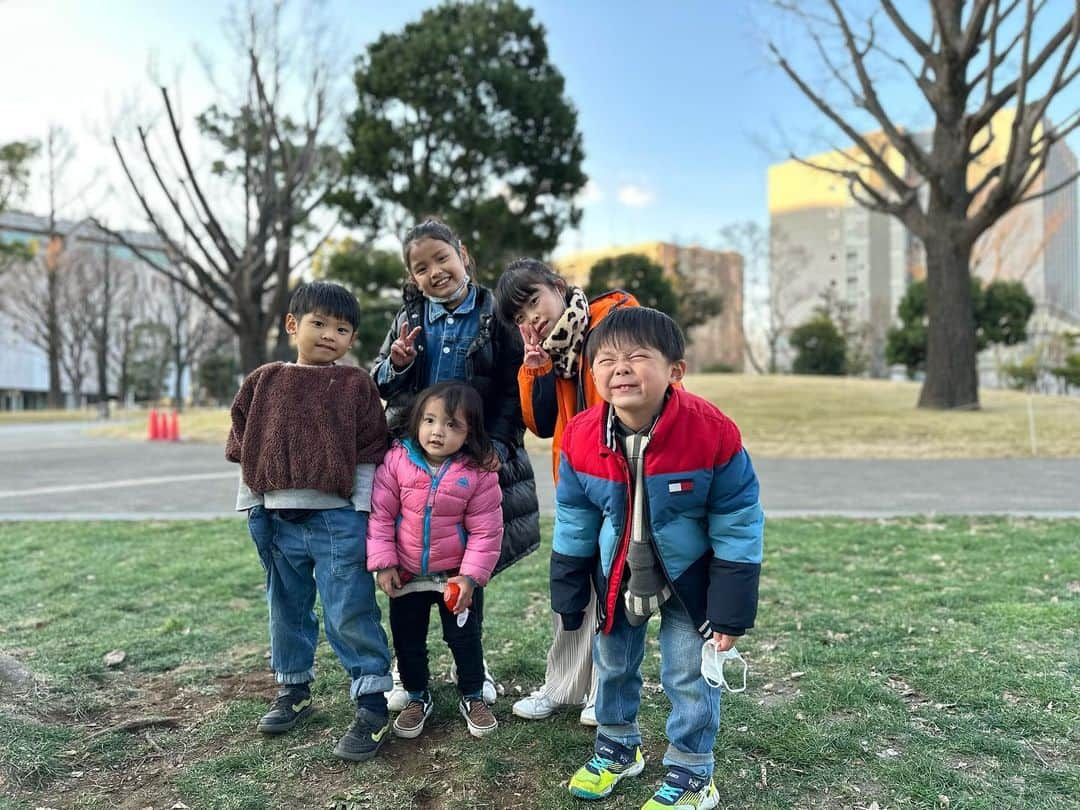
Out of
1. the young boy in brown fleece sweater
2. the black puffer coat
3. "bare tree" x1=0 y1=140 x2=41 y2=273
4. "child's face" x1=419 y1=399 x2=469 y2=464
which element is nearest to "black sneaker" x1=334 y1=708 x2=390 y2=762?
the young boy in brown fleece sweater

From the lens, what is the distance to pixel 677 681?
210 cm

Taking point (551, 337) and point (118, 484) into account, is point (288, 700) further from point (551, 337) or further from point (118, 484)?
point (118, 484)

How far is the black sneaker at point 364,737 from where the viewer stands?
2361 millimetres

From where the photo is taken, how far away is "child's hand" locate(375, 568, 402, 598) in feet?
7.82

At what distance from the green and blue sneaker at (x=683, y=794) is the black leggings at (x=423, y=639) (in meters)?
0.76

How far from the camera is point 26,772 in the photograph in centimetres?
224

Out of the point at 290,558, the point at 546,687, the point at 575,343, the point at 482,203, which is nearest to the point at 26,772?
the point at 290,558

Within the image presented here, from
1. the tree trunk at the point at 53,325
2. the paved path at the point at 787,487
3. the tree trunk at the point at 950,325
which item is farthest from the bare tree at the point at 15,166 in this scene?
the tree trunk at the point at 950,325

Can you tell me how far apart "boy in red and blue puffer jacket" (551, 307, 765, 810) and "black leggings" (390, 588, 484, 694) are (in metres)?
0.48

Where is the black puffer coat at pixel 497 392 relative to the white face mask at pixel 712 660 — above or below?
above

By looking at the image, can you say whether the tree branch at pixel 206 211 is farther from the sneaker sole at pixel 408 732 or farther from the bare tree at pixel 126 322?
the bare tree at pixel 126 322

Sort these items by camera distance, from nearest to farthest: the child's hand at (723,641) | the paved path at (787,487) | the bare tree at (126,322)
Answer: the child's hand at (723,641) < the paved path at (787,487) < the bare tree at (126,322)

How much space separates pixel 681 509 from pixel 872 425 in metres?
12.8

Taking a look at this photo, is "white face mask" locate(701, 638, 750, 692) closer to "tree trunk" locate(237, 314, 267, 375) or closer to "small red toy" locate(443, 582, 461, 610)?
"small red toy" locate(443, 582, 461, 610)
